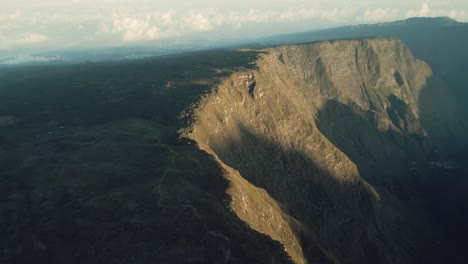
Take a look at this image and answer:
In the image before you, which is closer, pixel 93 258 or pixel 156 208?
pixel 93 258

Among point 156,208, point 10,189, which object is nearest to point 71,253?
point 156,208

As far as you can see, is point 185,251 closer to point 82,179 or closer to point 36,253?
point 36,253

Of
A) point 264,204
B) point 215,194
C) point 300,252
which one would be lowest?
point 300,252

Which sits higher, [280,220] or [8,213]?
[8,213]

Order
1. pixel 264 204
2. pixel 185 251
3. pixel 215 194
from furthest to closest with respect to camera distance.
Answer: pixel 264 204
pixel 215 194
pixel 185 251

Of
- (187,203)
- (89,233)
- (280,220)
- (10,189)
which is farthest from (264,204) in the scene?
(10,189)

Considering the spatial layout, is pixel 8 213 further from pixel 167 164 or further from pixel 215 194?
pixel 215 194

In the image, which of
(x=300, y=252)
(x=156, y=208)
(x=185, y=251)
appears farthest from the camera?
(x=300, y=252)

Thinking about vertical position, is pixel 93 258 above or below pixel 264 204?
above

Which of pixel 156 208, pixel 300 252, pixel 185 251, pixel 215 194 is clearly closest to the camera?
pixel 185 251
